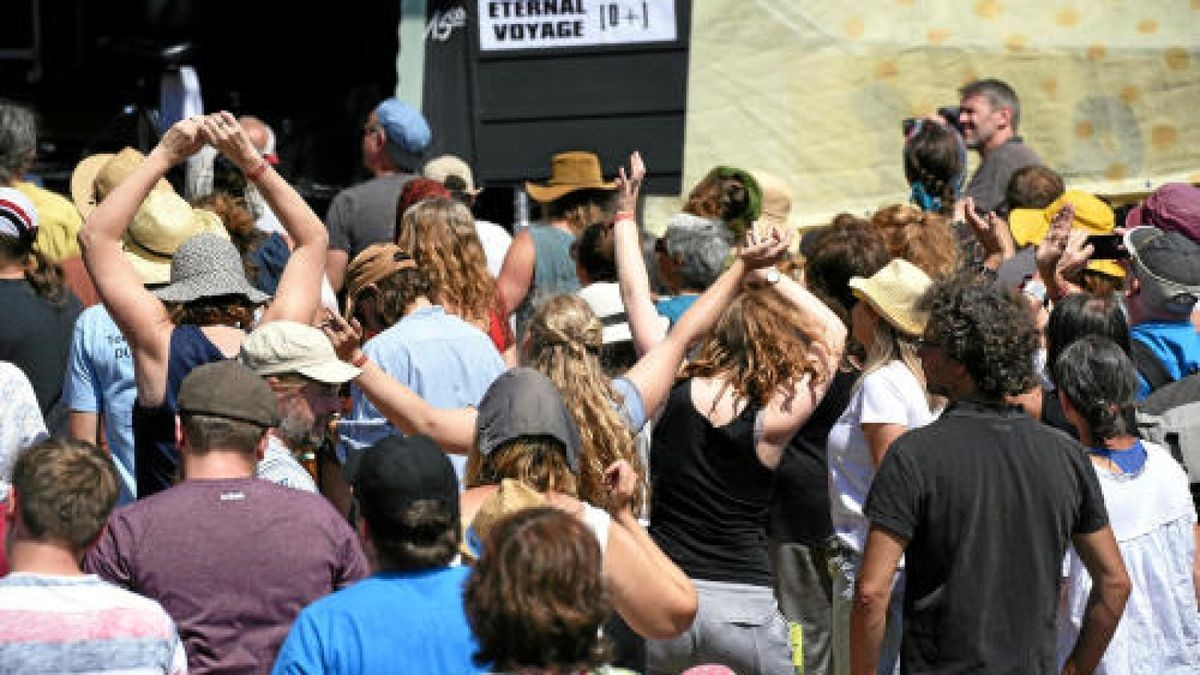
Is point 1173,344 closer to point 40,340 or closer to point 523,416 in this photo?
point 523,416

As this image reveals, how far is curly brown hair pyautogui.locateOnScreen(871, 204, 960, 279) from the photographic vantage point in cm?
719

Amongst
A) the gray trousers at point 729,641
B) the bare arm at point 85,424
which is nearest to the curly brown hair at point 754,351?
the gray trousers at point 729,641

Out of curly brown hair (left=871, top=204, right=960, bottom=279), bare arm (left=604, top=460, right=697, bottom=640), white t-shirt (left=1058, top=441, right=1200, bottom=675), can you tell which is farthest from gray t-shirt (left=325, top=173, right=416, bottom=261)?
bare arm (left=604, top=460, right=697, bottom=640)

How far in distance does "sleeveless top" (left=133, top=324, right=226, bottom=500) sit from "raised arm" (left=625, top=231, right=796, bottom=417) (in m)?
1.09

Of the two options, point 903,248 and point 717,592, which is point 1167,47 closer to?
point 903,248

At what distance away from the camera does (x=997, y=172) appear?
9.28m

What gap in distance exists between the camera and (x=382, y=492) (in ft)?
12.5

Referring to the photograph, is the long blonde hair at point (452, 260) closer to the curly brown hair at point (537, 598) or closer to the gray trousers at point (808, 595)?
the gray trousers at point (808, 595)

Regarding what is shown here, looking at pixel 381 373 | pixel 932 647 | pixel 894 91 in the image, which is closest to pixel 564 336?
pixel 381 373

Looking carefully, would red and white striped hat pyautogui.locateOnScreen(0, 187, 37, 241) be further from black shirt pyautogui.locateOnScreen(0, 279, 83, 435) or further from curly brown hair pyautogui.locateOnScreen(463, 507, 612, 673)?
curly brown hair pyautogui.locateOnScreen(463, 507, 612, 673)

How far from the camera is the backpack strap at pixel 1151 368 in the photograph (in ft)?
21.4

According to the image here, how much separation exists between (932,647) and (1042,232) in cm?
335

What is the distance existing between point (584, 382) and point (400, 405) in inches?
23.6

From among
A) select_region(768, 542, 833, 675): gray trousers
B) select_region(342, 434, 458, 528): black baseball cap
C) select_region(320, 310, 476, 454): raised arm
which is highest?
select_region(342, 434, 458, 528): black baseball cap
